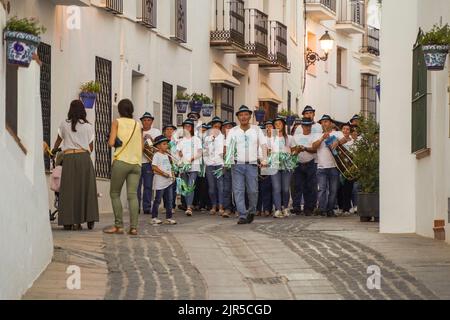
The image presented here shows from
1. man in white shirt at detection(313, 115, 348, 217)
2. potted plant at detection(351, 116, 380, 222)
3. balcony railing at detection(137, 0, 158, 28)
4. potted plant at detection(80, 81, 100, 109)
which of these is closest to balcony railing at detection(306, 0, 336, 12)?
balcony railing at detection(137, 0, 158, 28)

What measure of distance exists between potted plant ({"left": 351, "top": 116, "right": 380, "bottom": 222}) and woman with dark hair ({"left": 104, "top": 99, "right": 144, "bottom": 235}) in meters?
5.30

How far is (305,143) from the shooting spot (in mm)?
27094

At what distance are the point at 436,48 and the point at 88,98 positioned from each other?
33.0 feet

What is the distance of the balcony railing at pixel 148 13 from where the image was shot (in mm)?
31047

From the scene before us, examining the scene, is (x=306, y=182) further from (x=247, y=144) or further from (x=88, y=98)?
(x=247, y=144)

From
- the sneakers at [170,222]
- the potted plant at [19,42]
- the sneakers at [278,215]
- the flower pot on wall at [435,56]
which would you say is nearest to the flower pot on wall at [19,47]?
the potted plant at [19,42]

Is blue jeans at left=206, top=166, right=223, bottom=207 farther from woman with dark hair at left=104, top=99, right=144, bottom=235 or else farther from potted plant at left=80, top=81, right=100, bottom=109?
woman with dark hair at left=104, top=99, right=144, bottom=235

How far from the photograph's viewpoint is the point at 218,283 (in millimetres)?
13945

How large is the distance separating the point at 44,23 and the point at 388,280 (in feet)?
40.0

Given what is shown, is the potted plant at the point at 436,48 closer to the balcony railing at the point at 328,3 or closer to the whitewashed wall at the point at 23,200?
the whitewashed wall at the point at 23,200

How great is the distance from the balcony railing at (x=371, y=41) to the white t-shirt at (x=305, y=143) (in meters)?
31.2

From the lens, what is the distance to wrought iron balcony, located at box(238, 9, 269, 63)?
40.4 meters

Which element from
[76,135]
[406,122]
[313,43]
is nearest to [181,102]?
[406,122]

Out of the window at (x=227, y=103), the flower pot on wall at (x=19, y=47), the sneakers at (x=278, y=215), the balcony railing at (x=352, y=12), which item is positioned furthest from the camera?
the balcony railing at (x=352, y=12)
